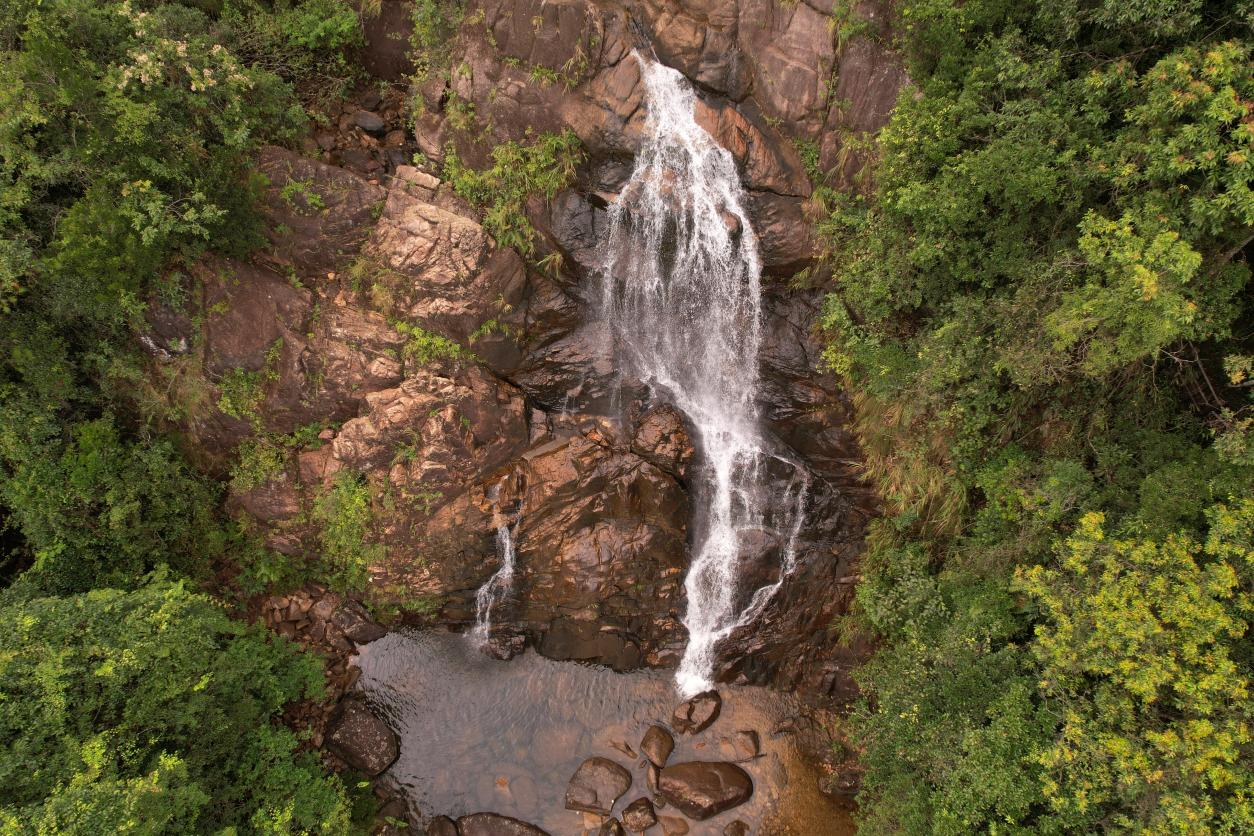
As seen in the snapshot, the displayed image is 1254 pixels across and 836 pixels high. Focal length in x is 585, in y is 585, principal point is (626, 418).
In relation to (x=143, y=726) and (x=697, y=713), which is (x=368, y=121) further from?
(x=697, y=713)

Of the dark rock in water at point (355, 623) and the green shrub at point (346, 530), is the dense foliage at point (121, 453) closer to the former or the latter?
the dark rock in water at point (355, 623)

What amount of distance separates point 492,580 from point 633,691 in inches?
169

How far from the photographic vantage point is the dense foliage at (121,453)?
8.78 meters

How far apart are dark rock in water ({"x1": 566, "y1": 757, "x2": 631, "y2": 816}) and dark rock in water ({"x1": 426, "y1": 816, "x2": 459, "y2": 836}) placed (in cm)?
237

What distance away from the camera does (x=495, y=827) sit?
1205 cm

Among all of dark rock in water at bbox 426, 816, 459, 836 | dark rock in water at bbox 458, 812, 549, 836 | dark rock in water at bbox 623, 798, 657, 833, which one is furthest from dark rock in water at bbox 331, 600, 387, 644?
dark rock in water at bbox 623, 798, 657, 833

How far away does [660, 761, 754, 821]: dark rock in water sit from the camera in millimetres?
12242

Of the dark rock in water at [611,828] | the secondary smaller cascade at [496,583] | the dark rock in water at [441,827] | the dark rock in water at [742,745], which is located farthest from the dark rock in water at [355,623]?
the dark rock in water at [742,745]

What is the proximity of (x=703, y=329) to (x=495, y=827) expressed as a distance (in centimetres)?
1193

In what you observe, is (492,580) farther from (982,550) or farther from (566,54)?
(566,54)

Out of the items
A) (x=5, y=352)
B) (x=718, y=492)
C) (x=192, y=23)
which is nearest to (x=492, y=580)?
(x=718, y=492)

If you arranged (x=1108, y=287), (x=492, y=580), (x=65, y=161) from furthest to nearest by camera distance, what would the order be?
1. (x=492, y=580)
2. (x=65, y=161)
3. (x=1108, y=287)

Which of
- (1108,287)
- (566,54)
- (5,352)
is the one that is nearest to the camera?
(1108,287)

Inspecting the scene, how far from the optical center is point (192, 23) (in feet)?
39.0
